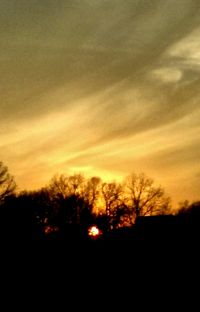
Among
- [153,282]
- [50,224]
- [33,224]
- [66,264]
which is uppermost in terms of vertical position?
[50,224]

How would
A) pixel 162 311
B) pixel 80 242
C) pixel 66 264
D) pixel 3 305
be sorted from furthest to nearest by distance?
pixel 80 242, pixel 66 264, pixel 3 305, pixel 162 311

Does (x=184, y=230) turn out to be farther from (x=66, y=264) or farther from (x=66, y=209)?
(x=66, y=209)

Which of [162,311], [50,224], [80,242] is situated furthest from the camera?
[50,224]

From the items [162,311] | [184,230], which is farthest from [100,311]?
[184,230]

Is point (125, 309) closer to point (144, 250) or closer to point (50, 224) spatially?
point (144, 250)

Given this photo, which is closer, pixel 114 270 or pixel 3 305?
pixel 3 305

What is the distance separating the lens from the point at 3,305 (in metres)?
23.2

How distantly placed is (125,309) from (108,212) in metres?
74.2

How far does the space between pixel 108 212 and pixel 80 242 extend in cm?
6359

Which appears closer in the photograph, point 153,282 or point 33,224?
point 153,282

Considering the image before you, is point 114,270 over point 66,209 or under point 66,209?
under

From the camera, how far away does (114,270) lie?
86.5 ft

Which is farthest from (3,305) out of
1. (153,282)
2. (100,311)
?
(153,282)

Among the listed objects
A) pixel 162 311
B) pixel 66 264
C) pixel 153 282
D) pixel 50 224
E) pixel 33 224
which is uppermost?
pixel 50 224
